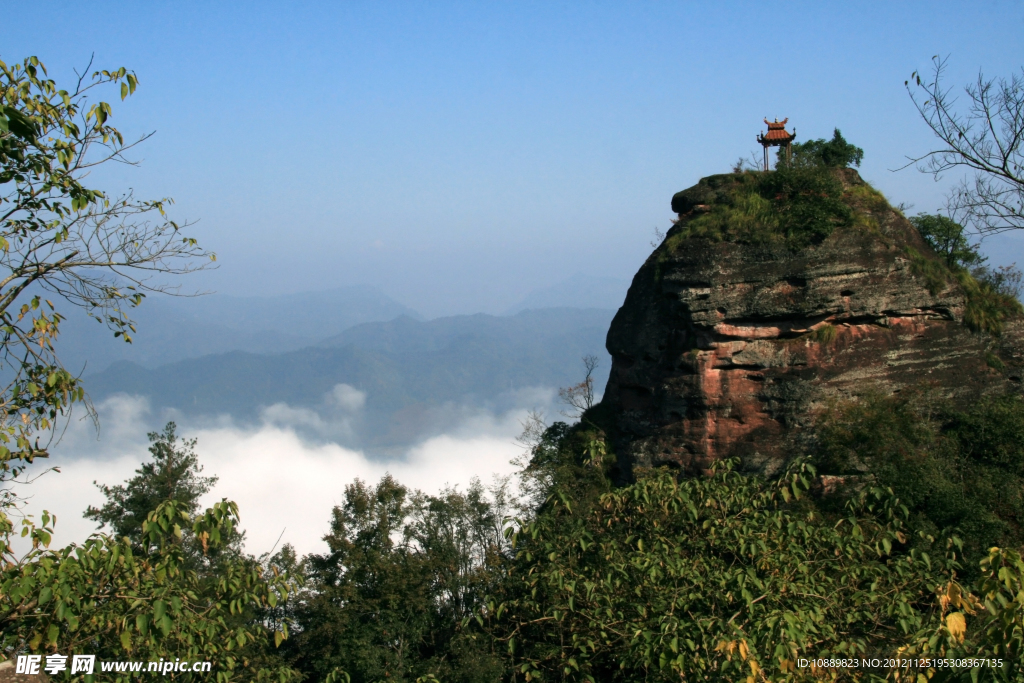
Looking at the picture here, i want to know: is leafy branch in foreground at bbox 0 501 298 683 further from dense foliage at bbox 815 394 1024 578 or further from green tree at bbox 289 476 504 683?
dense foliage at bbox 815 394 1024 578

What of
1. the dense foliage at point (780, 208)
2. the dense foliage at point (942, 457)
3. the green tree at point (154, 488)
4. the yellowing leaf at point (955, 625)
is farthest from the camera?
the green tree at point (154, 488)

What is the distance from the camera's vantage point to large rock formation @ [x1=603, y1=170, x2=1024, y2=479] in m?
25.9

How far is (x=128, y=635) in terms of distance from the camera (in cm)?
556

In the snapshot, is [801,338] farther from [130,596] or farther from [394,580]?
[130,596]

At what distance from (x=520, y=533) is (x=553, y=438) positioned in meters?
26.0

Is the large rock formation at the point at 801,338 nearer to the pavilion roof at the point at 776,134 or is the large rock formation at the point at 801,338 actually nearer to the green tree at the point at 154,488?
the pavilion roof at the point at 776,134

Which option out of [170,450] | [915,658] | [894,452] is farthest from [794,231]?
[170,450]

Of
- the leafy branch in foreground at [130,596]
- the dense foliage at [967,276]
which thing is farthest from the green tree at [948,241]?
the leafy branch in foreground at [130,596]

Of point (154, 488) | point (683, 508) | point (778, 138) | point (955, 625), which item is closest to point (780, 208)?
point (778, 138)

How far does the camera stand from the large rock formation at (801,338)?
25938 millimetres

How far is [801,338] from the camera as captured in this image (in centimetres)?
2641

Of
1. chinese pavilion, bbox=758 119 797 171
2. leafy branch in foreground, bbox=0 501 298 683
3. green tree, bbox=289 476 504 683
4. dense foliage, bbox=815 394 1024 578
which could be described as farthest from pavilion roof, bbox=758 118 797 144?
leafy branch in foreground, bbox=0 501 298 683

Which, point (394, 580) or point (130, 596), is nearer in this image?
point (130, 596)

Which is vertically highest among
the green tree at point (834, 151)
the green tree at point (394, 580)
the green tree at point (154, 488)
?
the green tree at point (834, 151)
